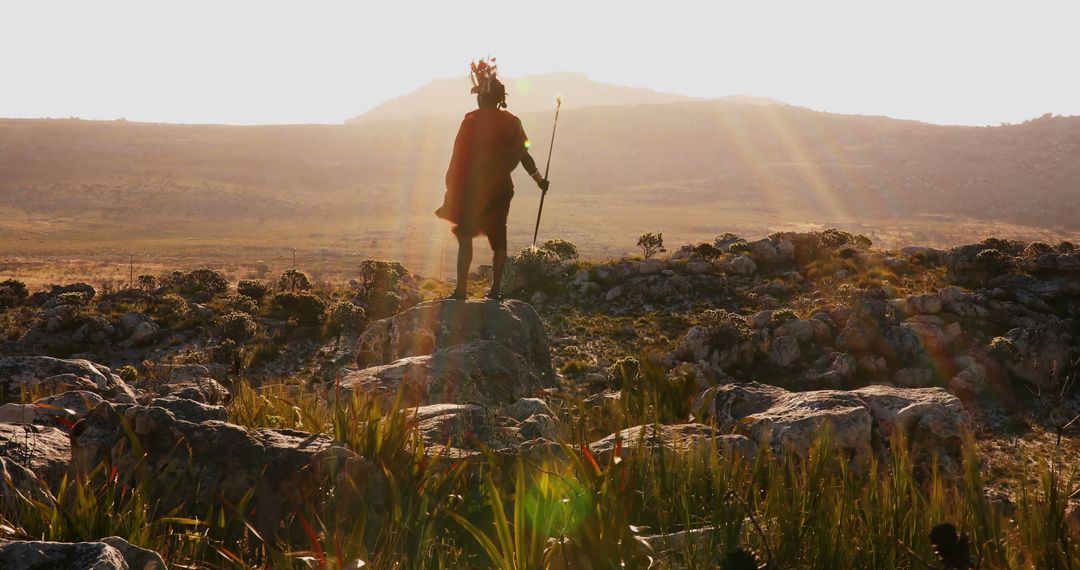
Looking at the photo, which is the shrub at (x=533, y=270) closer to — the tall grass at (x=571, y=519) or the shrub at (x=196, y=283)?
the shrub at (x=196, y=283)

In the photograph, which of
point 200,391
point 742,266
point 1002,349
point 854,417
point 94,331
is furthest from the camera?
point 742,266

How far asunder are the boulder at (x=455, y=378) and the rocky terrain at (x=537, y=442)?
3cm

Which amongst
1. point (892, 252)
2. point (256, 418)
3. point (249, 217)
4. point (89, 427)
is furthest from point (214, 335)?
point (249, 217)

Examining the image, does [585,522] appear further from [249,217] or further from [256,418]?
[249,217]

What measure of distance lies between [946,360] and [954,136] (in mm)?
140469

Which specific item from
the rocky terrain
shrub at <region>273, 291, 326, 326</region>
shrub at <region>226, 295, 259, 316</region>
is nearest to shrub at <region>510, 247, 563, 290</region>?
the rocky terrain

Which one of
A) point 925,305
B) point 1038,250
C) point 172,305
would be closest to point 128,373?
point 172,305

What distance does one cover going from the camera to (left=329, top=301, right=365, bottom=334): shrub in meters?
18.1

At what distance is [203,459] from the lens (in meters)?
4.61

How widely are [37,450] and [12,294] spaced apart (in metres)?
18.6

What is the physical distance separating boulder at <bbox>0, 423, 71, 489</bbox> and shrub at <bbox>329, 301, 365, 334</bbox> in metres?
13.0

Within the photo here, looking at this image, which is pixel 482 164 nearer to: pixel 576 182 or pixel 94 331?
pixel 94 331

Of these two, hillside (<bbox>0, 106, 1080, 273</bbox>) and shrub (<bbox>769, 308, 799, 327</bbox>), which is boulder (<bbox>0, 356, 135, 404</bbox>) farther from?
hillside (<bbox>0, 106, 1080, 273</bbox>)

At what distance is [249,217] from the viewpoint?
302 feet
